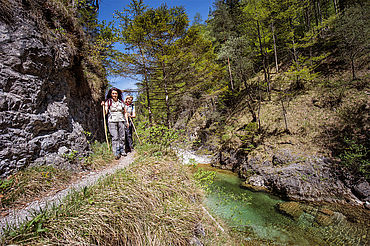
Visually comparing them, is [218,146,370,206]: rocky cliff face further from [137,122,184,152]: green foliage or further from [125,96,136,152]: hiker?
[125,96,136,152]: hiker

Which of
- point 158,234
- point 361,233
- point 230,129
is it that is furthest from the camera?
point 230,129

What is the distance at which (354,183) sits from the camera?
658cm

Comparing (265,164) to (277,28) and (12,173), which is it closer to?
(12,173)

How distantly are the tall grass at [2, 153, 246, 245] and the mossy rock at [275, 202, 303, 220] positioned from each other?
12.7 ft

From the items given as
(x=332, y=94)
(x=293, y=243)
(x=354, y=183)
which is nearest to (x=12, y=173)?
(x=293, y=243)

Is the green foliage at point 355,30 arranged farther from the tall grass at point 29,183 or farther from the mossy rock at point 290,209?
the tall grass at point 29,183

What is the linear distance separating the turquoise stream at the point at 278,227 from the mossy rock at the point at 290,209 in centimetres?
18

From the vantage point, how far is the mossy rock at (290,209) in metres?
6.21

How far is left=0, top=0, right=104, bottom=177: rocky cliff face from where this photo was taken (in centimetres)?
302

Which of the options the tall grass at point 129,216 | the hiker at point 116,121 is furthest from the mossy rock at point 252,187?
the hiker at point 116,121

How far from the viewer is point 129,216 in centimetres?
262

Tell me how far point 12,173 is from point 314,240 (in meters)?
8.24

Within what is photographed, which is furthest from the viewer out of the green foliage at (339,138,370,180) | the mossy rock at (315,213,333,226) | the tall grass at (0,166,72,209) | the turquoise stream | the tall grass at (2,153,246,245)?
the green foliage at (339,138,370,180)

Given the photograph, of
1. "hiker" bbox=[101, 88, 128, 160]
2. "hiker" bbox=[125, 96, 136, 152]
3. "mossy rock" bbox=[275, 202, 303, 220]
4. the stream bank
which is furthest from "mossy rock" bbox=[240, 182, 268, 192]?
"hiker" bbox=[101, 88, 128, 160]
